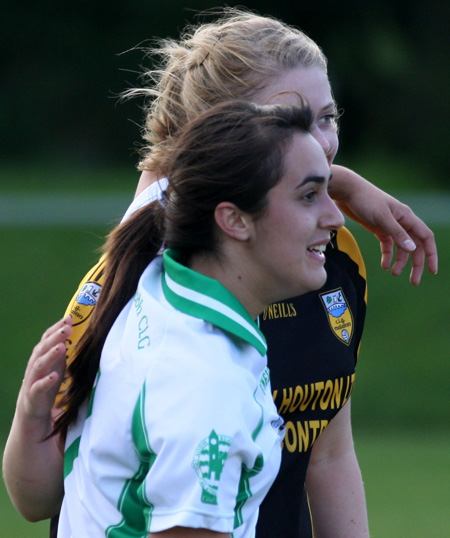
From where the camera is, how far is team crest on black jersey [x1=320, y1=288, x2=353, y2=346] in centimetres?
213

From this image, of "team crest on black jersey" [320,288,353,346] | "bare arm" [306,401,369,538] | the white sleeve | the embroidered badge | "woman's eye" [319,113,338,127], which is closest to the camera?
the embroidered badge

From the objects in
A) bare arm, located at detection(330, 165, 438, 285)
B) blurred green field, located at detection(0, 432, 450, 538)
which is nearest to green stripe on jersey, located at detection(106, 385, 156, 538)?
bare arm, located at detection(330, 165, 438, 285)

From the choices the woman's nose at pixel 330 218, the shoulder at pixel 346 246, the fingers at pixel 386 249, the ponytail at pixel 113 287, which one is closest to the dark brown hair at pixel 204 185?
the ponytail at pixel 113 287

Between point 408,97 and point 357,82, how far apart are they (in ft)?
2.96

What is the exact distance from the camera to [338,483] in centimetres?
228

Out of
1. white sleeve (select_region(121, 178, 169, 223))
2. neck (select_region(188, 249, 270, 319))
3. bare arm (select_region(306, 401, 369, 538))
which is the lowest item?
bare arm (select_region(306, 401, 369, 538))

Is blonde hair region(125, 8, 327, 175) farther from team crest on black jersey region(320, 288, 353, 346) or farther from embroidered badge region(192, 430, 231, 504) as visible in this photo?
embroidered badge region(192, 430, 231, 504)

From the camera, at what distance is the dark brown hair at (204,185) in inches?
62.6

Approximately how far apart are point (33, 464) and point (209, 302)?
49cm

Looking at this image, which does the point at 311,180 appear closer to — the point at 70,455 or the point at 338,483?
the point at 70,455

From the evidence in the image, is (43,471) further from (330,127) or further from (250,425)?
(330,127)

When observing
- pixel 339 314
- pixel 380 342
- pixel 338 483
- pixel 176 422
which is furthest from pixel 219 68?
pixel 380 342

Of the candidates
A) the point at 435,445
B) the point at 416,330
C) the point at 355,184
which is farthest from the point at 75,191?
the point at 355,184

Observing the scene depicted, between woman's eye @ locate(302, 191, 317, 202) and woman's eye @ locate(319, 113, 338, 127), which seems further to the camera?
woman's eye @ locate(319, 113, 338, 127)
